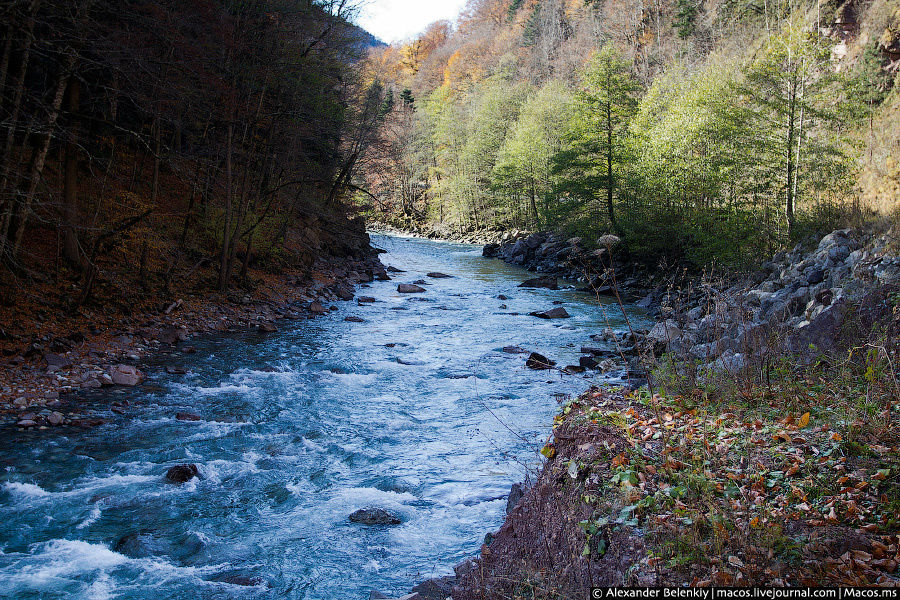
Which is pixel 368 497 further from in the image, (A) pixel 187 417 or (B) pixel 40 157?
(B) pixel 40 157

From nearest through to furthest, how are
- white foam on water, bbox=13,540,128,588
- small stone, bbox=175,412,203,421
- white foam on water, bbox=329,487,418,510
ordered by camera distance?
white foam on water, bbox=13,540,128,588
white foam on water, bbox=329,487,418,510
small stone, bbox=175,412,203,421

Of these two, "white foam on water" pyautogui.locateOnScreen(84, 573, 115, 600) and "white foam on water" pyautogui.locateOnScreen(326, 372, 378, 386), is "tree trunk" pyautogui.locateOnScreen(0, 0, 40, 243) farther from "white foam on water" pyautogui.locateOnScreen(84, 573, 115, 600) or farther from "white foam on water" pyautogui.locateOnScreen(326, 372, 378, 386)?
"white foam on water" pyautogui.locateOnScreen(84, 573, 115, 600)

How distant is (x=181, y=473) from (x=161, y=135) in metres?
14.2

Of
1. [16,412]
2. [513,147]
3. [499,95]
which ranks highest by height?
[499,95]

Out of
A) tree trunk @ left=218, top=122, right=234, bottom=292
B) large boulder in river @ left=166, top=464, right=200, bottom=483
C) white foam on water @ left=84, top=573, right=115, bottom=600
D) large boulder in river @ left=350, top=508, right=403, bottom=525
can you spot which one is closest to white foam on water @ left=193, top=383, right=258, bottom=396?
large boulder in river @ left=166, top=464, right=200, bottom=483

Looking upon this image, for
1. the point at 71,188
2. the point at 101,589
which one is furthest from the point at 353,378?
the point at 71,188

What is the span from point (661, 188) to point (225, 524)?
77.7 ft

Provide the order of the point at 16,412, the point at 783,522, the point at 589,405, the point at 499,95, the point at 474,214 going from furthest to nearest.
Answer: the point at 474,214 < the point at 499,95 < the point at 16,412 < the point at 589,405 < the point at 783,522

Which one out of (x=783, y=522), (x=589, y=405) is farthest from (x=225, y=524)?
(x=783, y=522)

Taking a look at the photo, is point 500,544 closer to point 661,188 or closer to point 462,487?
point 462,487

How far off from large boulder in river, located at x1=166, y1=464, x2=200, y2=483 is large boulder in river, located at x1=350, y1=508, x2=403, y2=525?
2.30m

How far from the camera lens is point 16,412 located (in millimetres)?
8055

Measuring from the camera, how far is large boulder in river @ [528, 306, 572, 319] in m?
17.7

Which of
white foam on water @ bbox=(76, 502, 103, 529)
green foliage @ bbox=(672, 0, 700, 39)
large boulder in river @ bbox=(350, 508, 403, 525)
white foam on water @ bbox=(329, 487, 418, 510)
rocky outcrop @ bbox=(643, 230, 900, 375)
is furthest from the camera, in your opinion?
green foliage @ bbox=(672, 0, 700, 39)
